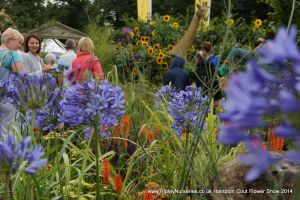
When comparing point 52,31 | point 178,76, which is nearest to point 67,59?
point 178,76

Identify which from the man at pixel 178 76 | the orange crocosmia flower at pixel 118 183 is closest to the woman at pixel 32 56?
the man at pixel 178 76

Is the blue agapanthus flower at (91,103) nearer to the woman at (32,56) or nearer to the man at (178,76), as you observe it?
the woman at (32,56)

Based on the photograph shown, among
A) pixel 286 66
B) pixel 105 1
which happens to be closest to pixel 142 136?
pixel 286 66

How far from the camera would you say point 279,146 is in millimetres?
2928

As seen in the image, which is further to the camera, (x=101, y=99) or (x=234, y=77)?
(x=101, y=99)

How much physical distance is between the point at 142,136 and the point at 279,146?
42.4 inches

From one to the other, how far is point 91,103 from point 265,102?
1.34 meters

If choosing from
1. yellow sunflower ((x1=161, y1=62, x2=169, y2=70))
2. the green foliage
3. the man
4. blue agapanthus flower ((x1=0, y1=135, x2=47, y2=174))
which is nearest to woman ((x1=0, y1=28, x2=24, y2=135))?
the man

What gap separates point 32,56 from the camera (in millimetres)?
5207

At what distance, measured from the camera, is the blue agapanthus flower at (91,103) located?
1875mm

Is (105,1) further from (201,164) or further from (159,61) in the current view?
(201,164)

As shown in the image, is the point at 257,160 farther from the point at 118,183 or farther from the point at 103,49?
the point at 103,49

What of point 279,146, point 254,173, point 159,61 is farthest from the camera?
point 159,61

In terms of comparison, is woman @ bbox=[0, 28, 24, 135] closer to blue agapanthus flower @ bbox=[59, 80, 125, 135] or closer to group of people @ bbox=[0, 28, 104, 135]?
group of people @ bbox=[0, 28, 104, 135]
